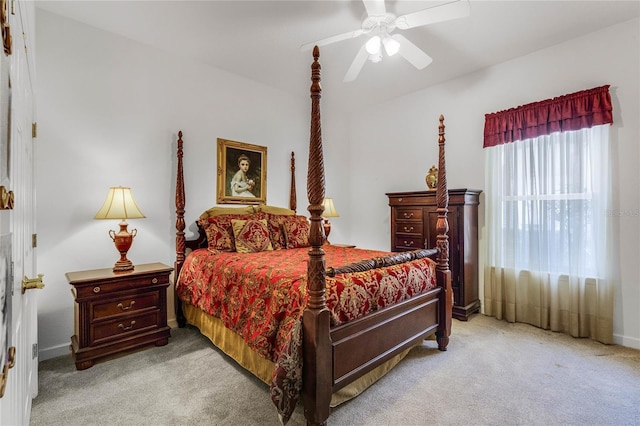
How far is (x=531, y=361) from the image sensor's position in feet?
7.95

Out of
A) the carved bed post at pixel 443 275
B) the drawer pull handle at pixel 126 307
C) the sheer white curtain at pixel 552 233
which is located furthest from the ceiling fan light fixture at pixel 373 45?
the drawer pull handle at pixel 126 307

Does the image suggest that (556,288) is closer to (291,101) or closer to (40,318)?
(291,101)

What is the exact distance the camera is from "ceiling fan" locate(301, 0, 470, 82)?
2.00m

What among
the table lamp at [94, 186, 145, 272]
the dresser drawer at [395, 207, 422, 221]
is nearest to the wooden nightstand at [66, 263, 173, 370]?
the table lamp at [94, 186, 145, 272]

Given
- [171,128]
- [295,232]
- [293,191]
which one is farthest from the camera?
[293,191]

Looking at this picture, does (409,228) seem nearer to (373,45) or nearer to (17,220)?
(373,45)

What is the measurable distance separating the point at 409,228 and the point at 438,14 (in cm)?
238

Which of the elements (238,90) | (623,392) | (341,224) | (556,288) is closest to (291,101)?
(238,90)

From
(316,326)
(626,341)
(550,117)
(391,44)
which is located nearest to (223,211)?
(316,326)

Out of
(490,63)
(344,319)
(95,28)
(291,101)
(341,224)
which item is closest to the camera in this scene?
(344,319)

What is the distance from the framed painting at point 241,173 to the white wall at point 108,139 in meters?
0.10

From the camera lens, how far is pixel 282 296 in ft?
5.98

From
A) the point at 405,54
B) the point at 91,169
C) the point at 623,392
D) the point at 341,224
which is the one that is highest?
the point at 405,54

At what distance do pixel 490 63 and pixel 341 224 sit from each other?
2.94 metres
